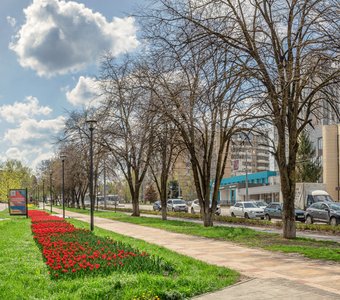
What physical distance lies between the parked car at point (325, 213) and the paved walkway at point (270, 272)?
1539cm

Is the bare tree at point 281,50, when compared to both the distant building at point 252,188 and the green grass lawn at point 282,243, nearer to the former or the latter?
A: the green grass lawn at point 282,243

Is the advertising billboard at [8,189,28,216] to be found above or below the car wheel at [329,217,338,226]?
above

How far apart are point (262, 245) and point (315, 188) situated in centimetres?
2746

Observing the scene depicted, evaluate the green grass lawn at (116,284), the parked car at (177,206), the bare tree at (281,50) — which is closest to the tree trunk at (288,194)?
the bare tree at (281,50)

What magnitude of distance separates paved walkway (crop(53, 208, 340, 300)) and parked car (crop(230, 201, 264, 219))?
77.7ft

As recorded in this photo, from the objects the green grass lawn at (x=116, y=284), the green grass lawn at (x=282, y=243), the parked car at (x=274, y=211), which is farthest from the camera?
the parked car at (x=274, y=211)

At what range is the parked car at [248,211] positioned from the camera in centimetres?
3900

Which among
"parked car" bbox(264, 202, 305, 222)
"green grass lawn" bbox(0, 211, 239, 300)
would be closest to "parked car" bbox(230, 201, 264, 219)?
"parked car" bbox(264, 202, 305, 222)

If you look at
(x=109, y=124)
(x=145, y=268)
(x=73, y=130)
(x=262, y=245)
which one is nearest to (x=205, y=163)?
(x=262, y=245)

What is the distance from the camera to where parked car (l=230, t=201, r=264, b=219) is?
39.0 meters

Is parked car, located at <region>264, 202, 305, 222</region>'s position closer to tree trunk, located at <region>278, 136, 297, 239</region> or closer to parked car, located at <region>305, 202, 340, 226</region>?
parked car, located at <region>305, 202, 340, 226</region>

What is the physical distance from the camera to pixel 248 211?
39531mm

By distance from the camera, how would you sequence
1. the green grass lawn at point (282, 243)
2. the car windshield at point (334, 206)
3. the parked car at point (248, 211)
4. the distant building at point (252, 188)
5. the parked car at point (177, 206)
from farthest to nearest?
the distant building at point (252, 188)
the parked car at point (177, 206)
the parked car at point (248, 211)
the car windshield at point (334, 206)
the green grass lawn at point (282, 243)

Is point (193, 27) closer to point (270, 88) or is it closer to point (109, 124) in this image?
point (270, 88)
